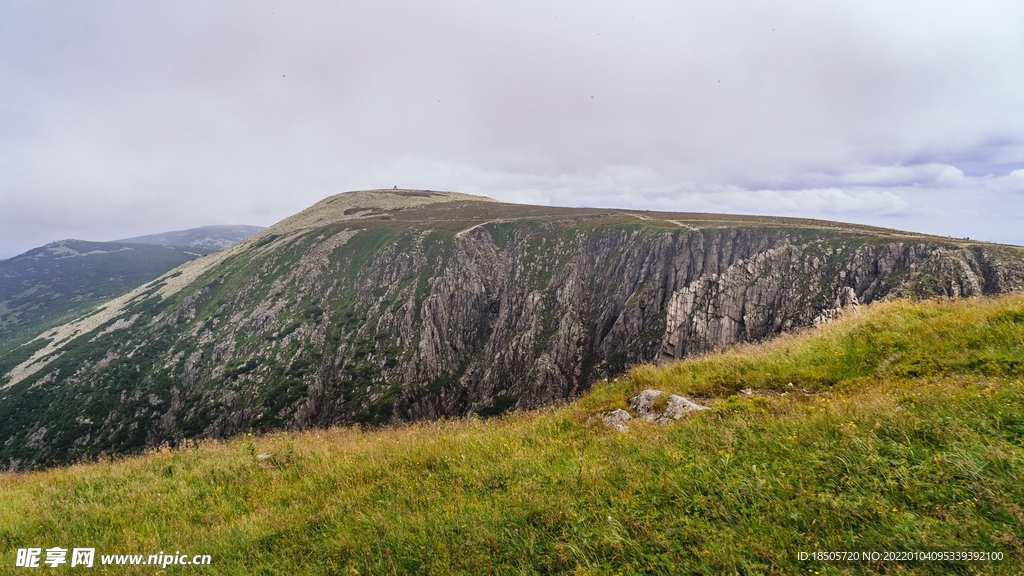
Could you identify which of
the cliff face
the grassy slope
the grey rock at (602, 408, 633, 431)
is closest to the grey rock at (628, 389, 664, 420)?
the grey rock at (602, 408, 633, 431)

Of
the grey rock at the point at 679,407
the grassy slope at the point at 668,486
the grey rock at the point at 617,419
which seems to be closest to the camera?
the grassy slope at the point at 668,486

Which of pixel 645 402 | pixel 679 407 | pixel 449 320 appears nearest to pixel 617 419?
pixel 645 402

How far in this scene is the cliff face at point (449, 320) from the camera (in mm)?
65188

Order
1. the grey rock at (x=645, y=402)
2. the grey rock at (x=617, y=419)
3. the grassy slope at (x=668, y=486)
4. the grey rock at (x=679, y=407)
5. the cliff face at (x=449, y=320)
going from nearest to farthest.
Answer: the grassy slope at (x=668, y=486)
the grey rock at (x=679, y=407)
the grey rock at (x=617, y=419)
the grey rock at (x=645, y=402)
the cliff face at (x=449, y=320)

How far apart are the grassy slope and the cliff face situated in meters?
60.6

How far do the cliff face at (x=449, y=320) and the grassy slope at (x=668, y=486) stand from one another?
6059cm

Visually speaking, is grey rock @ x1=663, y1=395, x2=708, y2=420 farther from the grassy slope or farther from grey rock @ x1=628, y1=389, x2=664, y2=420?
the grassy slope

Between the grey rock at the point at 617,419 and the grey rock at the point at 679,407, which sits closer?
the grey rock at the point at 679,407

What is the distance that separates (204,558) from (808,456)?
9501 mm

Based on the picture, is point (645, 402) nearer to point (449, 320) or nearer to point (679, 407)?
point (679, 407)

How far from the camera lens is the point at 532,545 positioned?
5191mm

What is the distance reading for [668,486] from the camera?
5.73 meters

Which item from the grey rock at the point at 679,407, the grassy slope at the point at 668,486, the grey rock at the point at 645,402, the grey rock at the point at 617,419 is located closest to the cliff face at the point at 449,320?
the grey rock at the point at 645,402

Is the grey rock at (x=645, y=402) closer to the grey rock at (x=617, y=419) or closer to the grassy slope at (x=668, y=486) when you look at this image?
the grey rock at (x=617, y=419)
